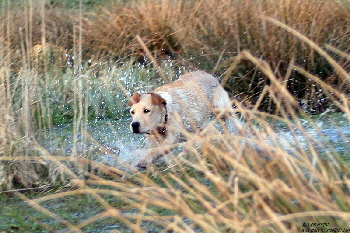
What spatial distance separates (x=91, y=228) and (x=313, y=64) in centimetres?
476

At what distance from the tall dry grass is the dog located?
0.28 metres

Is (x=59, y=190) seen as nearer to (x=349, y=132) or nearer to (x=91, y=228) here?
(x=91, y=228)

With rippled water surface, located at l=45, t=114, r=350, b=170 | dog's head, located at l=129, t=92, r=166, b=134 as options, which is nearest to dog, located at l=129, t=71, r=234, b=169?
dog's head, located at l=129, t=92, r=166, b=134

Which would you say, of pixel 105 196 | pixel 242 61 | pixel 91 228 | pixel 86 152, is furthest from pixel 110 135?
pixel 91 228

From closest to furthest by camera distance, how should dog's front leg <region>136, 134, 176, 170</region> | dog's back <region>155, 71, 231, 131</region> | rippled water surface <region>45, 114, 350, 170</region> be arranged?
rippled water surface <region>45, 114, 350, 170</region>
dog's front leg <region>136, 134, 176, 170</region>
dog's back <region>155, 71, 231, 131</region>

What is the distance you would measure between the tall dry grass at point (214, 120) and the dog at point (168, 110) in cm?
28

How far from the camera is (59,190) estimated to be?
5.19m

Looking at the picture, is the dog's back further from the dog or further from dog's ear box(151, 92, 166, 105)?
dog's ear box(151, 92, 166, 105)

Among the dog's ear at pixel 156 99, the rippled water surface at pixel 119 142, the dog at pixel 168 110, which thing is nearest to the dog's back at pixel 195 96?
the dog at pixel 168 110

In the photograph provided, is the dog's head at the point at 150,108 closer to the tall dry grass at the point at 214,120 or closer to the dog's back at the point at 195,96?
the dog's back at the point at 195,96

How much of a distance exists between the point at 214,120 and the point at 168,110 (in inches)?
141

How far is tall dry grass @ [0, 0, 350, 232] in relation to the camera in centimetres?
269

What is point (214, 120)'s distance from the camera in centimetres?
287

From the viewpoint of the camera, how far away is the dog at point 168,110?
238 inches
